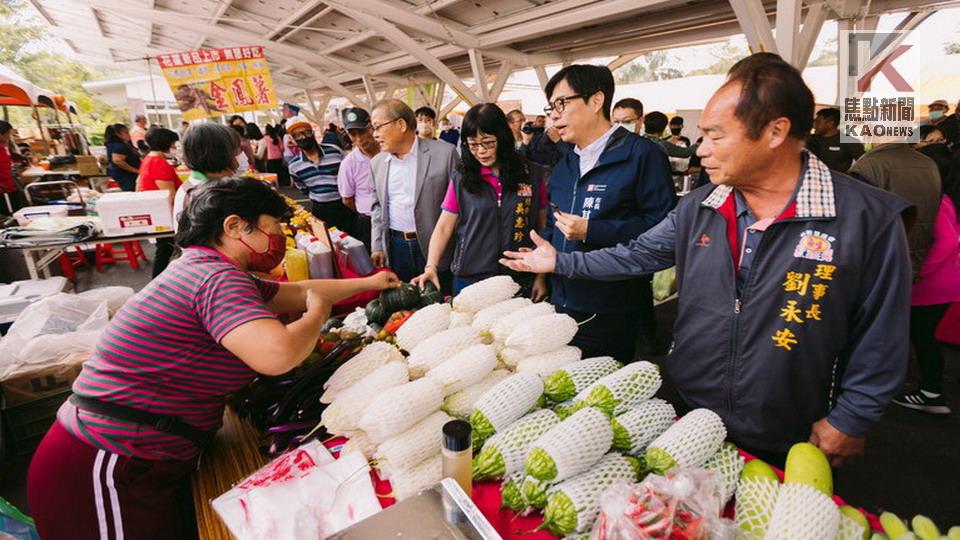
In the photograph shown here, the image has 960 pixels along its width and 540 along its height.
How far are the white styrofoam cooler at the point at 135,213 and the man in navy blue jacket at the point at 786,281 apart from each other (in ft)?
16.4

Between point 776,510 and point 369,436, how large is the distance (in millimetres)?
1035

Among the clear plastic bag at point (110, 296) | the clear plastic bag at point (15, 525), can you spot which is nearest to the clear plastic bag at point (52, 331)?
the clear plastic bag at point (110, 296)

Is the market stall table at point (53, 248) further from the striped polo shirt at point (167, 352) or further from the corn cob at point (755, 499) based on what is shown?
the corn cob at point (755, 499)

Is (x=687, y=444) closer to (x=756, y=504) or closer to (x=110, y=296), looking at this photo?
(x=756, y=504)

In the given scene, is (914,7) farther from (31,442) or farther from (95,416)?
(31,442)

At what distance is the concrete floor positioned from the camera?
2.50 meters

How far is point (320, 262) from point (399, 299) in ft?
2.83

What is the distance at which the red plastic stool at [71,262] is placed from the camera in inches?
252

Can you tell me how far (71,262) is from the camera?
672cm

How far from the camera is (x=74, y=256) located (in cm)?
697

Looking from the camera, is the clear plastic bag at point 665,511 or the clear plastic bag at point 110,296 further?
the clear plastic bag at point 110,296

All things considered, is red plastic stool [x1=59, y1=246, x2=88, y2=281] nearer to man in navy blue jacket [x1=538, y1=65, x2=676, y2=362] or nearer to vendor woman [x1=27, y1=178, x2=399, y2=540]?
vendor woman [x1=27, y1=178, x2=399, y2=540]

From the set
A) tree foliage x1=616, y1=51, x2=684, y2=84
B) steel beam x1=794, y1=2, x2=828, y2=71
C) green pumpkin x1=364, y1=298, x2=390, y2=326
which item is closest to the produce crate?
green pumpkin x1=364, y1=298, x2=390, y2=326

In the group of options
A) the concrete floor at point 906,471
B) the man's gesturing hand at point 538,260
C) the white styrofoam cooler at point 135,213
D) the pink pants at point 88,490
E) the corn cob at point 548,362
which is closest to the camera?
the pink pants at point 88,490
